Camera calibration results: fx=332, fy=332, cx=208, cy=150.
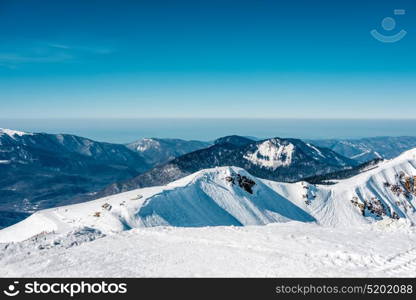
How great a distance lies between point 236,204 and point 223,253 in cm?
6819

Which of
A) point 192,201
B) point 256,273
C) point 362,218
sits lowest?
point 362,218

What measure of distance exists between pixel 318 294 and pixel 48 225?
6513 centimetres

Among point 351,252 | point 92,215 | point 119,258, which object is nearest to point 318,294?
point 351,252

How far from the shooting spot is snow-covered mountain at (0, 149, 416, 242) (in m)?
71.8

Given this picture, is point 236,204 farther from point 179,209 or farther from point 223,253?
point 223,253

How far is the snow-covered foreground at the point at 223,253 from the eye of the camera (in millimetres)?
26047

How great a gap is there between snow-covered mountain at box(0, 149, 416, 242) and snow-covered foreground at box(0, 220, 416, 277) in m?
12.4

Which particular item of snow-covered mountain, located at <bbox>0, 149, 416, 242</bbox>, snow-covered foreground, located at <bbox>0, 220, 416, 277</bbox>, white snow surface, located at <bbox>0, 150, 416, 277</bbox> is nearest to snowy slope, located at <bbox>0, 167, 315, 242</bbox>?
snow-covered mountain, located at <bbox>0, 149, 416, 242</bbox>

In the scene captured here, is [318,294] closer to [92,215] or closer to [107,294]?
[107,294]

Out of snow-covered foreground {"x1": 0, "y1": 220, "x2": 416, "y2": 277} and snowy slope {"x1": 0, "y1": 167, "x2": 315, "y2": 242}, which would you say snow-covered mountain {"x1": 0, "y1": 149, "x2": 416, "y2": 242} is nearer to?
snowy slope {"x1": 0, "y1": 167, "x2": 315, "y2": 242}

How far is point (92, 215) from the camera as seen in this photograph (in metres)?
70.2

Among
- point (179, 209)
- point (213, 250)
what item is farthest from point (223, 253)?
point (179, 209)

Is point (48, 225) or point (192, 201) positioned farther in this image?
point (192, 201)

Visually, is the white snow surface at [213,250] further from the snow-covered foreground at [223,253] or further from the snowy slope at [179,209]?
the snowy slope at [179,209]
